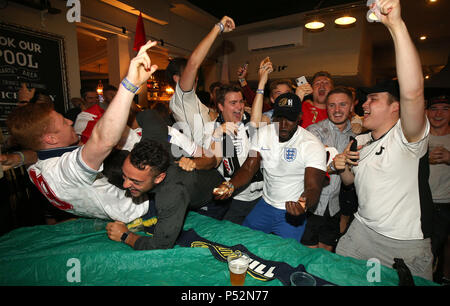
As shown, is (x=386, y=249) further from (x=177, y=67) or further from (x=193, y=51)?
(x=193, y=51)

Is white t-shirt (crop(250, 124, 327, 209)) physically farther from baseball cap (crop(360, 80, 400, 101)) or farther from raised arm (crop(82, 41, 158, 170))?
raised arm (crop(82, 41, 158, 170))

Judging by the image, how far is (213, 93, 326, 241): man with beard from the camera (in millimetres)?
2059

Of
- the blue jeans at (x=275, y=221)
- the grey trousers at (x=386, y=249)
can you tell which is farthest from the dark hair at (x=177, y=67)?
the grey trousers at (x=386, y=249)

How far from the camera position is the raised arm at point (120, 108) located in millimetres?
1356

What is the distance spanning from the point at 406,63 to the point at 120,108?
1.59 meters

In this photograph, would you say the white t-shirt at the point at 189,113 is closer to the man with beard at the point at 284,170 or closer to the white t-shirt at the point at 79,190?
the man with beard at the point at 284,170

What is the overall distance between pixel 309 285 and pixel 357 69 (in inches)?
298

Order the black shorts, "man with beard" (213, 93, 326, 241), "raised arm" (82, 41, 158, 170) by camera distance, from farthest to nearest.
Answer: the black shorts
"man with beard" (213, 93, 326, 241)
"raised arm" (82, 41, 158, 170)

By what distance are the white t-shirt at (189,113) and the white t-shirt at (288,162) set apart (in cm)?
75

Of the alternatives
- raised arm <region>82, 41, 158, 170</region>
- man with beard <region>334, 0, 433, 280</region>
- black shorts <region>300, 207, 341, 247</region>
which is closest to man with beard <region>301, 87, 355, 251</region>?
black shorts <region>300, 207, 341, 247</region>

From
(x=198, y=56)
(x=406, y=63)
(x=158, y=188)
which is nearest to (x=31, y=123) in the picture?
(x=158, y=188)

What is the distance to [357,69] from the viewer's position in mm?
7078

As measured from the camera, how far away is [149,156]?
170 centimetres

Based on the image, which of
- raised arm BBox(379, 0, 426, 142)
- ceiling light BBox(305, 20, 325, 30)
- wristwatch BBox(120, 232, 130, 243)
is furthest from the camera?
ceiling light BBox(305, 20, 325, 30)
